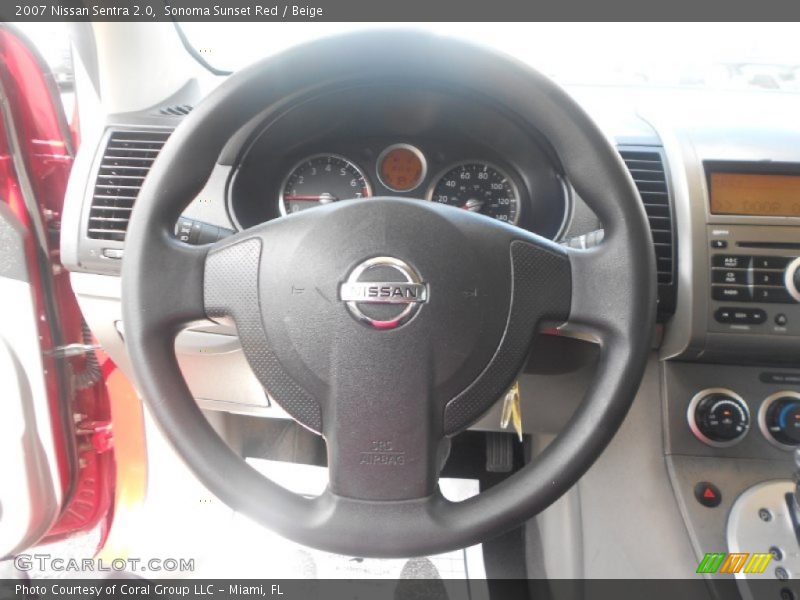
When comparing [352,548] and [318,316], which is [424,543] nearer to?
[352,548]

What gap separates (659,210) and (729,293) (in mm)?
158

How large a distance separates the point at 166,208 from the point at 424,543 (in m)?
0.46

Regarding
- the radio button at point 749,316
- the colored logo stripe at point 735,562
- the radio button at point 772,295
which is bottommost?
the colored logo stripe at point 735,562

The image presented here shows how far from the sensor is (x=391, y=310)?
0.62 meters

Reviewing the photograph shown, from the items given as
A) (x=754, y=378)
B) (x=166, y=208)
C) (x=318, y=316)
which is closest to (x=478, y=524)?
(x=318, y=316)

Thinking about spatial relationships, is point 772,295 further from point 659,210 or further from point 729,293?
point 659,210

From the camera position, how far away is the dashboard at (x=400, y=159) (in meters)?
0.85

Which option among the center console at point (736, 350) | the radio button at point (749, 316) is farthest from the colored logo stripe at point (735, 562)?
the radio button at point (749, 316)

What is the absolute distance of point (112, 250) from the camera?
2.99ft

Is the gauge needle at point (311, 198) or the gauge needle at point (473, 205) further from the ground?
the gauge needle at point (311, 198)

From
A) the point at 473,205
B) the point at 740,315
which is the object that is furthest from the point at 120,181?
the point at 740,315

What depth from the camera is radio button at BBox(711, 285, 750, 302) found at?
2.80 ft

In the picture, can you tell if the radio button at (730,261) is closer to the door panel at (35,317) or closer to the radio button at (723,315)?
the radio button at (723,315)

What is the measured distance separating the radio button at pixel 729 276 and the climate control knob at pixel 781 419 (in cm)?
23
